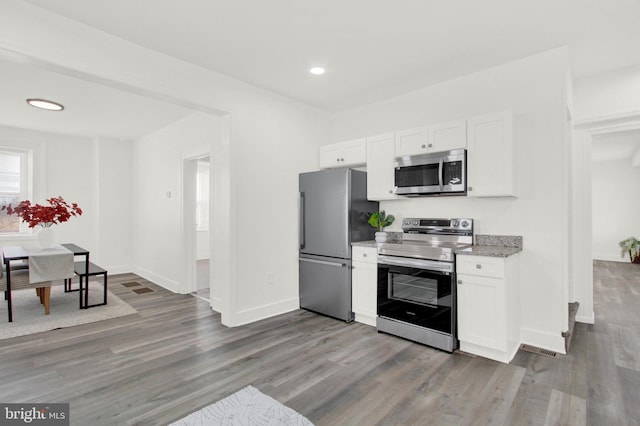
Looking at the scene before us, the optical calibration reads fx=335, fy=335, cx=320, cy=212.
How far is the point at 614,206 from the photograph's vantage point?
27.4ft

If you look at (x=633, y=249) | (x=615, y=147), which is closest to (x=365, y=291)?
(x=615, y=147)

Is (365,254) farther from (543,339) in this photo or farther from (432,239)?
(543,339)

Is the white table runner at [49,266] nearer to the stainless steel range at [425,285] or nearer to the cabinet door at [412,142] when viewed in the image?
the stainless steel range at [425,285]

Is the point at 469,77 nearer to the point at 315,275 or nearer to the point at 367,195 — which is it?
the point at 367,195

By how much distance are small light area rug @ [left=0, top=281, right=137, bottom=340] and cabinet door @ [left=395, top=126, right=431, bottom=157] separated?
3739 mm

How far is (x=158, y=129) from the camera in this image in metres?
5.71

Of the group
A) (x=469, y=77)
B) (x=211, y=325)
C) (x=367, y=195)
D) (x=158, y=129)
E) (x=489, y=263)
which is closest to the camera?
(x=489, y=263)

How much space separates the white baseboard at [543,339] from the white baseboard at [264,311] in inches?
96.3

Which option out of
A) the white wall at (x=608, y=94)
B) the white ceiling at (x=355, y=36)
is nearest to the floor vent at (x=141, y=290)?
the white ceiling at (x=355, y=36)

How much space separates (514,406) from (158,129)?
5984 millimetres

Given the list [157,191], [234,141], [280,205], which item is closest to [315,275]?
[280,205]

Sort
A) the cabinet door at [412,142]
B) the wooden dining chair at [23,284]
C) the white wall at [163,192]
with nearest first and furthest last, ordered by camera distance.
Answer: the cabinet door at [412,142] → the wooden dining chair at [23,284] → the white wall at [163,192]

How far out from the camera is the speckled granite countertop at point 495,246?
2.75 metres

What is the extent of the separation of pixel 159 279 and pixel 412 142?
4580mm
